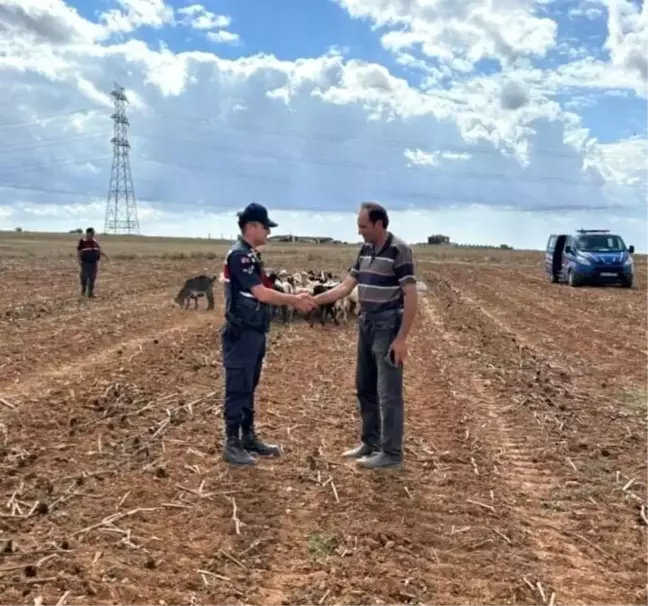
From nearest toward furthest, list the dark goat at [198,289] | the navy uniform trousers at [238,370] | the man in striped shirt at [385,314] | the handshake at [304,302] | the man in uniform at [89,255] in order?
1. the man in striped shirt at [385,314]
2. the navy uniform trousers at [238,370]
3. the handshake at [304,302]
4. the dark goat at [198,289]
5. the man in uniform at [89,255]

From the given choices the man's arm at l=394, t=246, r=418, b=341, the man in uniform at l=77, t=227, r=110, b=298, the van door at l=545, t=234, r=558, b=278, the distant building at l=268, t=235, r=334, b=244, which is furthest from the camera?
the distant building at l=268, t=235, r=334, b=244

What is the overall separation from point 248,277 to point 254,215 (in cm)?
49

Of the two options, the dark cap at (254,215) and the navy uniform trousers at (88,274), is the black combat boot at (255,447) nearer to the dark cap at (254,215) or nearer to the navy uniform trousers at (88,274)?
the dark cap at (254,215)

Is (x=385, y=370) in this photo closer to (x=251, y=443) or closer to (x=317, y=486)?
(x=317, y=486)

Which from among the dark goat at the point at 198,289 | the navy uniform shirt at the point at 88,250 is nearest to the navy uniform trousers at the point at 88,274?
the navy uniform shirt at the point at 88,250

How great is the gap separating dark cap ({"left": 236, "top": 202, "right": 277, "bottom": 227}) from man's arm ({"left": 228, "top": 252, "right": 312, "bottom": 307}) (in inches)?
10.7

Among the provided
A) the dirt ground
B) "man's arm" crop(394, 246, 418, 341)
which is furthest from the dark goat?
"man's arm" crop(394, 246, 418, 341)

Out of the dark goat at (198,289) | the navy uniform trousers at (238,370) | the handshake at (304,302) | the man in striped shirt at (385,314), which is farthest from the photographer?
the dark goat at (198,289)

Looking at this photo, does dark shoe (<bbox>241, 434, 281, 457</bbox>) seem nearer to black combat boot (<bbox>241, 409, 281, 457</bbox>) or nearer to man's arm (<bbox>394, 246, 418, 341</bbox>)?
black combat boot (<bbox>241, 409, 281, 457</bbox>)

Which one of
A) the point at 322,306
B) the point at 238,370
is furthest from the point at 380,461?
the point at 322,306

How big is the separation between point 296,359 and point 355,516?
242 inches

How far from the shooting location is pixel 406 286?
5965mm

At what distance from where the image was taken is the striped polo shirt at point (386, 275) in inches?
238

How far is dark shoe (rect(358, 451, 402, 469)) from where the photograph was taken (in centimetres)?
619
